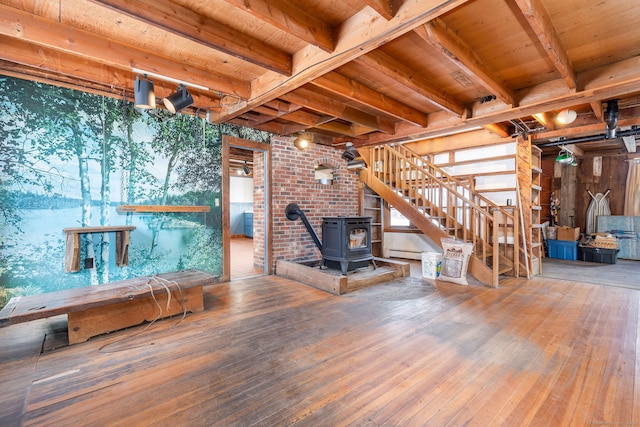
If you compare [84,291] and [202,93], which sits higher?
[202,93]

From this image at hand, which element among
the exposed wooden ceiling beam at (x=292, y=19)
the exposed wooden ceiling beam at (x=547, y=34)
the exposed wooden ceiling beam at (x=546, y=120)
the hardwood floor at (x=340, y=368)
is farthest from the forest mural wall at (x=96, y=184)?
the exposed wooden ceiling beam at (x=546, y=120)

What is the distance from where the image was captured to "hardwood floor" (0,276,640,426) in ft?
5.28

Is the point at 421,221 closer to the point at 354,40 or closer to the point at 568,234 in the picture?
the point at 354,40

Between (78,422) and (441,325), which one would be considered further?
(441,325)

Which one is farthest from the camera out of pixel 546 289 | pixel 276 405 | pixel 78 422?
pixel 546 289

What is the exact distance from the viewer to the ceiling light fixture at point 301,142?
5113mm

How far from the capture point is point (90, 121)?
3.33m

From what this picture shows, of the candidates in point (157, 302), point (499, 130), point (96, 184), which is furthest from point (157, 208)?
point (499, 130)

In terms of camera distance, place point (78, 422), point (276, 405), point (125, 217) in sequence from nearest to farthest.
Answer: point (78, 422) < point (276, 405) < point (125, 217)

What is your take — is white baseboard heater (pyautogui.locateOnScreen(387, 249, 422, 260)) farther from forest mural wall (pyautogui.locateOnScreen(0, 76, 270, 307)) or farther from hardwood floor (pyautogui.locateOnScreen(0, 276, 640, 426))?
forest mural wall (pyautogui.locateOnScreen(0, 76, 270, 307))

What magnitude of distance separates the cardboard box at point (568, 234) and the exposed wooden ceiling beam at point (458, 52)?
5.85 m

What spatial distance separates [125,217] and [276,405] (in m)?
3.14

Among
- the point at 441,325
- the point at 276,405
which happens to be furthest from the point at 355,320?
the point at 276,405

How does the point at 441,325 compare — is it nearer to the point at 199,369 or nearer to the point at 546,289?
the point at 199,369
